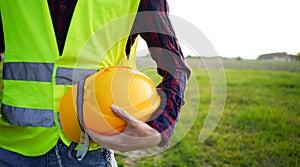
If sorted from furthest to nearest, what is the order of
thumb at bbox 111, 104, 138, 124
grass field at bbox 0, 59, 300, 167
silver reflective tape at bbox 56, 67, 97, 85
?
grass field at bbox 0, 59, 300, 167 → silver reflective tape at bbox 56, 67, 97, 85 → thumb at bbox 111, 104, 138, 124

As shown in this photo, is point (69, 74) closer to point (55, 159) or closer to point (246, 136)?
point (55, 159)

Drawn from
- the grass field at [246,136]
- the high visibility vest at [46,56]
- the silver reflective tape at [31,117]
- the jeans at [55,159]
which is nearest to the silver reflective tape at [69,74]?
the high visibility vest at [46,56]

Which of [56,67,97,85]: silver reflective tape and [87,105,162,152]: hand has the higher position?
[56,67,97,85]: silver reflective tape

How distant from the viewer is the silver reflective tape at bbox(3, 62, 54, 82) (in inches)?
57.4

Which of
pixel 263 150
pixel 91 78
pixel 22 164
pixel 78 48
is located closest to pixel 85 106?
pixel 91 78

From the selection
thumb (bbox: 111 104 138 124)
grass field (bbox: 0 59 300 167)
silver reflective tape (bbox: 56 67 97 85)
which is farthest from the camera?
grass field (bbox: 0 59 300 167)

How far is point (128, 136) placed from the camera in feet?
4.20

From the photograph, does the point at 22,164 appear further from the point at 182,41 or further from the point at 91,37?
the point at 182,41

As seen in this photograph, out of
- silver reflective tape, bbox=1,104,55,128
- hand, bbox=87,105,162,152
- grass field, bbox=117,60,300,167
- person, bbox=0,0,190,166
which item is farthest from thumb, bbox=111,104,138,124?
grass field, bbox=117,60,300,167

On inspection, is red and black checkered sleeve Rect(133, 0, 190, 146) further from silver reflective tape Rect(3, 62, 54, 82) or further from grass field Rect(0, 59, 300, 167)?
grass field Rect(0, 59, 300, 167)

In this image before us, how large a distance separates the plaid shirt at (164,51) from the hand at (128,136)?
134mm

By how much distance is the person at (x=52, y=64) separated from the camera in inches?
56.6

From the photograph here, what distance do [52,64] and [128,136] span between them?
378 millimetres

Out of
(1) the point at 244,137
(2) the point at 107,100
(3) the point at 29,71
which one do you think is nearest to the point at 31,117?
(3) the point at 29,71
